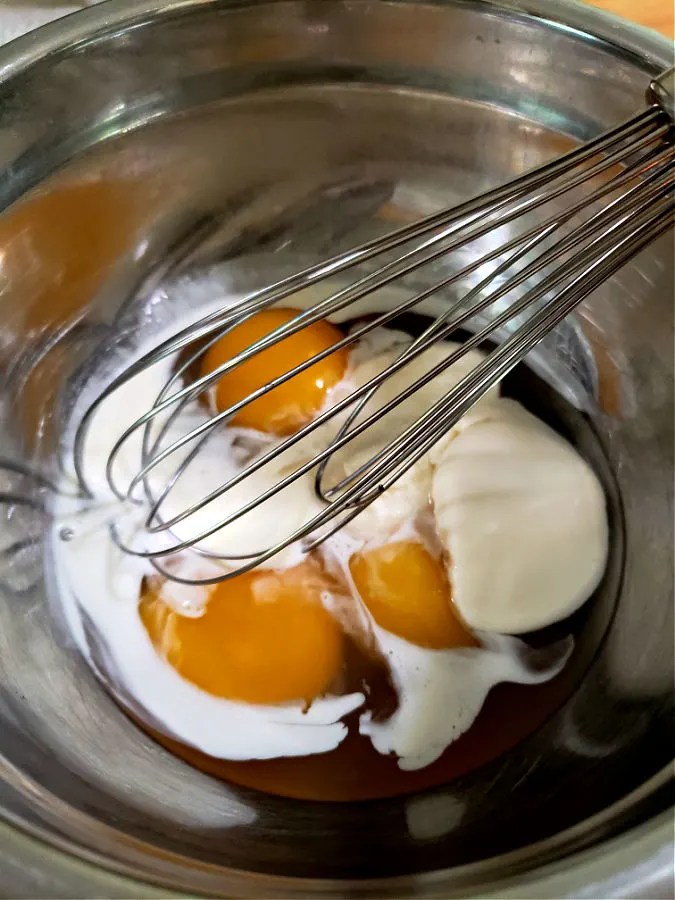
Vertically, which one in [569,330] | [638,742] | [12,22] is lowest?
[638,742]

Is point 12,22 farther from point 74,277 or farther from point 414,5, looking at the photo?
point 414,5

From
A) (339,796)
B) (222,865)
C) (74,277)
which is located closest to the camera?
(222,865)

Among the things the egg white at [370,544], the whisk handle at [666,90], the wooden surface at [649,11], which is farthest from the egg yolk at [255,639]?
the wooden surface at [649,11]

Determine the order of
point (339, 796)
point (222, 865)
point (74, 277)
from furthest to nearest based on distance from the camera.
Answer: point (74, 277) → point (339, 796) → point (222, 865)

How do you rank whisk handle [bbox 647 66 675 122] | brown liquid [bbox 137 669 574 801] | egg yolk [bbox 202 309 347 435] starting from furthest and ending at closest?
egg yolk [bbox 202 309 347 435] → brown liquid [bbox 137 669 574 801] → whisk handle [bbox 647 66 675 122]

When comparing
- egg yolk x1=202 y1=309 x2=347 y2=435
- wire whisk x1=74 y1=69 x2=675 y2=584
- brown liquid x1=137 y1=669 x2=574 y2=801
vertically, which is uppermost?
egg yolk x1=202 y1=309 x2=347 y2=435

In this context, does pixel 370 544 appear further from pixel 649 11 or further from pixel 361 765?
pixel 649 11

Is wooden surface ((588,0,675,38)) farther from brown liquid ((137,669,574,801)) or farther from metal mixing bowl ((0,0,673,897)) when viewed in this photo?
brown liquid ((137,669,574,801))

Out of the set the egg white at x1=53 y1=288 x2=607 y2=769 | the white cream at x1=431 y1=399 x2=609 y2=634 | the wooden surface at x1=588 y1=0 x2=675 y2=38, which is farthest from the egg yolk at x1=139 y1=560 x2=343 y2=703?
the wooden surface at x1=588 y1=0 x2=675 y2=38

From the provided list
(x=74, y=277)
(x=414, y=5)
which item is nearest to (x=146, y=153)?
(x=74, y=277)
